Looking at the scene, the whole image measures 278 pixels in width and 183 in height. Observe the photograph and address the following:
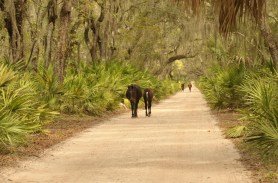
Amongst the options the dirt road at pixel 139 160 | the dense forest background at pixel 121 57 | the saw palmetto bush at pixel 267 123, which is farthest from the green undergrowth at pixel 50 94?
the saw palmetto bush at pixel 267 123

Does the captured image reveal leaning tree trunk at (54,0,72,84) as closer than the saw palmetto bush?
No

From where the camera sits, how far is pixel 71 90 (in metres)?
21.9

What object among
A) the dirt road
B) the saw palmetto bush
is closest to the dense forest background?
the saw palmetto bush

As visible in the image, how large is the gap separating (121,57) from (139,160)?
114ft

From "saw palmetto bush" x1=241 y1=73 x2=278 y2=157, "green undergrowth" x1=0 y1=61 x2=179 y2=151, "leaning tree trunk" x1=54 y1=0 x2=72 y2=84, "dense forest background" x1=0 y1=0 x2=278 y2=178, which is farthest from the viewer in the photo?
"leaning tree trunk" x1=54 y1=0 x2=72 y2=84

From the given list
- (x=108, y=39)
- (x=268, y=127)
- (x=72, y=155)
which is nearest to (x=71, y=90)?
(x=72, y=155)

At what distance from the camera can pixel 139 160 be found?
10898mm

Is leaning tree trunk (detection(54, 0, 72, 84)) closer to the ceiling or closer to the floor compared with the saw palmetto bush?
closer to the ceiling

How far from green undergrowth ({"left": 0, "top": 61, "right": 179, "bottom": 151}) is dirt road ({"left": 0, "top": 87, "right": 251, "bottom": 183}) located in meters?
0.90

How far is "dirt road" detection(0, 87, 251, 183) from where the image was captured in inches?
355

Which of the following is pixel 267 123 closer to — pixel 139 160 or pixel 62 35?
pixel 139 160

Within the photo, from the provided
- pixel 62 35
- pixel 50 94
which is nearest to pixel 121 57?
pixel 62 35

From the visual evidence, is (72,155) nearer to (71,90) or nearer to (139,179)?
(139,179)

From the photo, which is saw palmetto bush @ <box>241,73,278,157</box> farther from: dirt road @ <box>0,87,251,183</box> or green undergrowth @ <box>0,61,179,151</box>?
green undergrowth @ <box>0,61,179,151</box>
